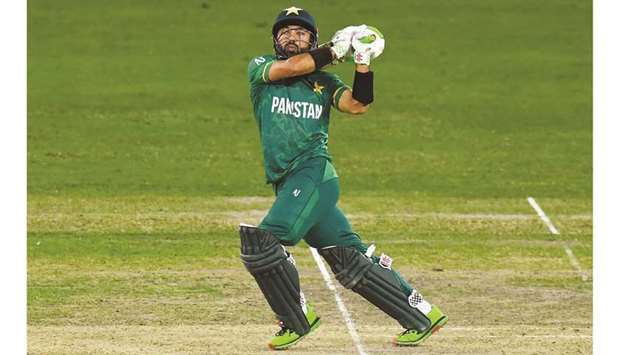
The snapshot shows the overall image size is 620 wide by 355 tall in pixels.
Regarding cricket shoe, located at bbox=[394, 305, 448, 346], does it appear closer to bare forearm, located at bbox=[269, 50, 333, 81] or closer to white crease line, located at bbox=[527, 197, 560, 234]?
bare forearm, located at bbox=[269, 50, 333, 81]

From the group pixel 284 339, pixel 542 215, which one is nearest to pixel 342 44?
pixel 284 339

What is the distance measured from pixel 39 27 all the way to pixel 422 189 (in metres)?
14.9

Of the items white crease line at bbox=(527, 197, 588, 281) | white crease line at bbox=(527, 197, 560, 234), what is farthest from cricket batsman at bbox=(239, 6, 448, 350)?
white crease line at bbox=(527, 197, 560, 234)

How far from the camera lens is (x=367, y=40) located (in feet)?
34.9

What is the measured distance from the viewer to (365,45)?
34.9 ft

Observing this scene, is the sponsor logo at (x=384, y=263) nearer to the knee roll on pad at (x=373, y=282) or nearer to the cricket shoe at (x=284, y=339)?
the knee roll on pad at (x=373, y=282)

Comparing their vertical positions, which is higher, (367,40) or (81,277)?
(367,40)

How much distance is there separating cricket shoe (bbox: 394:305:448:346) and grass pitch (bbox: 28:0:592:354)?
0.37 ft

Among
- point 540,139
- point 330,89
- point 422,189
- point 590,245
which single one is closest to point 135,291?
point 330,89

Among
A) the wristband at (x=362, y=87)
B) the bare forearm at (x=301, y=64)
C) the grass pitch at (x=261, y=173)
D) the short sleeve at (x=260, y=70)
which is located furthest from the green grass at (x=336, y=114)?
the wristband at (x=362, y=87)

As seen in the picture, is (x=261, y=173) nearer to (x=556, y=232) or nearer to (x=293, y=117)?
(x=556, y=232)

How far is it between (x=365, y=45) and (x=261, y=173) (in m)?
15.3

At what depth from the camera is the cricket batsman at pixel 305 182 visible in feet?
34.8
